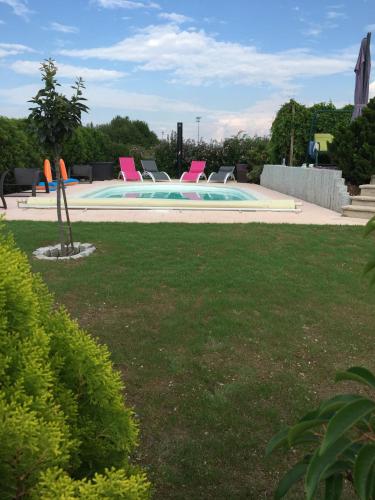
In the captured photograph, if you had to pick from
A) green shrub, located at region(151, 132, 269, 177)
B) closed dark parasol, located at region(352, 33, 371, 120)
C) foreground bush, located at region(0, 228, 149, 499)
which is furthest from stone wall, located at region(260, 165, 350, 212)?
foreground bush, located at region(0, 228, 149, 499)

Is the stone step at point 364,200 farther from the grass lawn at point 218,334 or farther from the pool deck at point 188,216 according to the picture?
the grass lawn at point 218,334

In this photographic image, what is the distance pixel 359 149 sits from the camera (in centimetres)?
1143

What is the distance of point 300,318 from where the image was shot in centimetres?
421

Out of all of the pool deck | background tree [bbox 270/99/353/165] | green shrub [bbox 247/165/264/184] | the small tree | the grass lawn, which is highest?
background tree [bbox 270/99/353/165]

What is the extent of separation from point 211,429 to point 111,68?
67.0ft

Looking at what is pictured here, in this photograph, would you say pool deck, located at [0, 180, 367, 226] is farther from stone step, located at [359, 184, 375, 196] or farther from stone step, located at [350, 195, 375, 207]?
stone step, located at [359, 184, 375, 196]

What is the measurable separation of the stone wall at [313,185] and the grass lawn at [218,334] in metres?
4.19

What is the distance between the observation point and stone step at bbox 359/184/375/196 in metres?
10.6

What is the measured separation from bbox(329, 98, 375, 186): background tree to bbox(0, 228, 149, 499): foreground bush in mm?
11367

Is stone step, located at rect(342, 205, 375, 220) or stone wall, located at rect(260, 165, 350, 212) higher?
stone wall, located at rect(260, 165, 350, 212)

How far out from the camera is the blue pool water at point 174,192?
17.1 meters

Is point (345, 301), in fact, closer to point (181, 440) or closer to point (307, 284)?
point (307, 284)

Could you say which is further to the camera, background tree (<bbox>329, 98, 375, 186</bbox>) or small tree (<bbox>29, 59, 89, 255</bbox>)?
Answer: background tree (<bbox>329, 98, 375, 186</bbox>)

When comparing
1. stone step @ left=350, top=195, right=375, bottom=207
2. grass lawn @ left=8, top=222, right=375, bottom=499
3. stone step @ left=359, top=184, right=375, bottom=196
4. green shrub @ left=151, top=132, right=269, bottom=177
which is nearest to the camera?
grass lawn @ left=8, top=222, right=375, bottom=499
